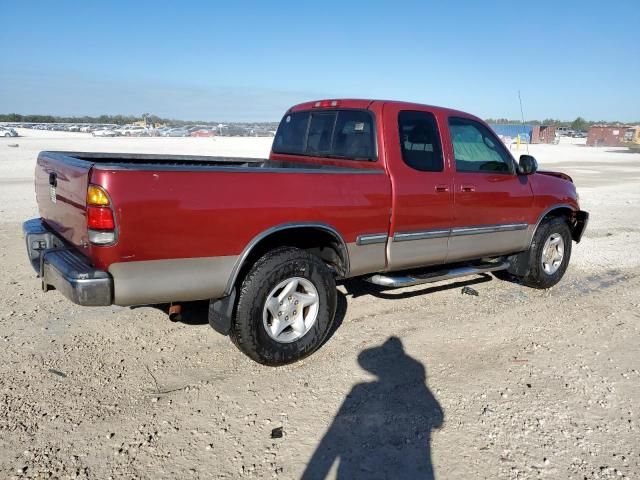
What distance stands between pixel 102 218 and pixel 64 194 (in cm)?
75

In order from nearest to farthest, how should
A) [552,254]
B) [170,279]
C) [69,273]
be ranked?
[69,273]
[170,279]
[552,254]

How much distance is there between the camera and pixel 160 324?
4.66 metres

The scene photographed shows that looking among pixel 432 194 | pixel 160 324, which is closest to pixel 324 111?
pixel 432 194

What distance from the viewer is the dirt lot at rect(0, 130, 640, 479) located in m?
2.90

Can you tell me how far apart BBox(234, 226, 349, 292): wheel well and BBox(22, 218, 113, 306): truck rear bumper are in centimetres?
88

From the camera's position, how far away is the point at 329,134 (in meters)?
5.05

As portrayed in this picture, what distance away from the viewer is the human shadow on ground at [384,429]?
2.86 m

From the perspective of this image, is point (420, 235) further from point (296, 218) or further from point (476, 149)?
point (296, 218)

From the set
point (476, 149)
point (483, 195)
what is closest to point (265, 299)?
point (483, 195)

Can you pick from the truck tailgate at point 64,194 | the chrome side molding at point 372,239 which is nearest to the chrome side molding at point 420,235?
the chrome side molding at point 372,239

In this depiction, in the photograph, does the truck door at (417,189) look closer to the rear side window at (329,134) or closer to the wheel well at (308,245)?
the rear side window at (329,134)

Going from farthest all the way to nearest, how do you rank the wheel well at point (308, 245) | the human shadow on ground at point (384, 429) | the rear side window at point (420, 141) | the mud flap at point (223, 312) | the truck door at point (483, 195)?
the truck door at point (483, 195), the rear side window at point (420, 141), the wheel well at point (308, 245), the mud flap at point (223, 312), the human shadow on ground at point (384, 429)

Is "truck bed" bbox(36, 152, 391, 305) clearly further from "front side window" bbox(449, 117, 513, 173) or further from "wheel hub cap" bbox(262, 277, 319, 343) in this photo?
"front side window" bbox(449, 117, 513, 173)

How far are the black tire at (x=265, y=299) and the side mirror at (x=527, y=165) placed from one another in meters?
2.57
